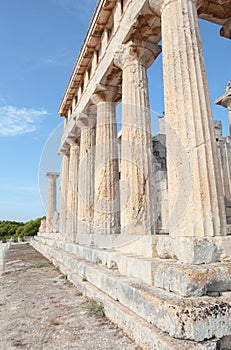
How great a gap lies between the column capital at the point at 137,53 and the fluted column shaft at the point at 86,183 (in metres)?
4.90

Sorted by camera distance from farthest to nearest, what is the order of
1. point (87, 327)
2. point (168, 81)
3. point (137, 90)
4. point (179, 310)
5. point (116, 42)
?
point (116, 42)
point (137, 90)
point (168, 81)
point (87, 327)
point (179, 310)

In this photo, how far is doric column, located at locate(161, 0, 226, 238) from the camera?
4.11 meters

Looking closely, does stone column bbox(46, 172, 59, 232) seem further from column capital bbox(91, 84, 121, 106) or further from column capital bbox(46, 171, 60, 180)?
column capital bbox(91, 84, 121, 106)

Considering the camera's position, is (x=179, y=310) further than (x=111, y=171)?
No

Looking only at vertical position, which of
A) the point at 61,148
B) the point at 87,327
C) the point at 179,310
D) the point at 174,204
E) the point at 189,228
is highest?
the point at 61,148

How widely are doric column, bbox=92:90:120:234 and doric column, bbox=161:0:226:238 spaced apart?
433cm

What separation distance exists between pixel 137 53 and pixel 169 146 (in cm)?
395

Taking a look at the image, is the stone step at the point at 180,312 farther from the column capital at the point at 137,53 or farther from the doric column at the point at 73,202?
the doric column at the point at 73,202

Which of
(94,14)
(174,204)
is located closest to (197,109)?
(174,204)

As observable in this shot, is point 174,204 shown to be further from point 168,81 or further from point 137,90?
point 137,90

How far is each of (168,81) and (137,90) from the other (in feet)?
7.34

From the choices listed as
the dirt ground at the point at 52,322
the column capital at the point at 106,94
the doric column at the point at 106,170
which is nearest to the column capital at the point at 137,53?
the column capital at the point at 106,94

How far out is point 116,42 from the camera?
8086 millimetres

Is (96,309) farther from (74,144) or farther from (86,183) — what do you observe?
(74,144)
